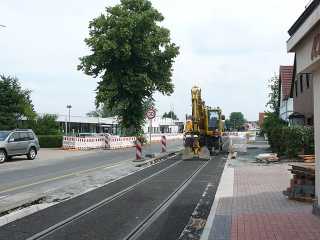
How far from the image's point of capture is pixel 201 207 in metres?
11.3

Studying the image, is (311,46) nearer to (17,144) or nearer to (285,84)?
(17,144)

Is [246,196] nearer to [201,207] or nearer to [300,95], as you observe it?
[201,207]

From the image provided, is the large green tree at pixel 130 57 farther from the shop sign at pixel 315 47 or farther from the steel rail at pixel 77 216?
the shop sign at pixel 315 47

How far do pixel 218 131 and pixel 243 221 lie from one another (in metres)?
24.5

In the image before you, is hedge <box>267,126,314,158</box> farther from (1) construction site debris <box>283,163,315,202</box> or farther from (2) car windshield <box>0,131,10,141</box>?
(2) car windshield <box>0,131,10,141</box>

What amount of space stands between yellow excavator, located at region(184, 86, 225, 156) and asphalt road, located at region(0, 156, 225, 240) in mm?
13248

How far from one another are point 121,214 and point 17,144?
19614 mm

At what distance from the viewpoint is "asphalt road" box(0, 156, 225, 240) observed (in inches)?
336

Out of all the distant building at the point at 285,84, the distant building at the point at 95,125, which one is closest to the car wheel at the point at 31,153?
the distant building at the point at 285,84

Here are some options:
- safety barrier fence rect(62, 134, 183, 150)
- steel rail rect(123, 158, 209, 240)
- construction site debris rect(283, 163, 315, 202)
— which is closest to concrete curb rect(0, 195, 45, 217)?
steel rail rect(123, 158, 209, 240)

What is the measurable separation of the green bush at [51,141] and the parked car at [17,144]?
14311 millimetres

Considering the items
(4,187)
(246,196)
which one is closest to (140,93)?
(4,187)

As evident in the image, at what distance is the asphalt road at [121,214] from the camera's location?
28.0 feet

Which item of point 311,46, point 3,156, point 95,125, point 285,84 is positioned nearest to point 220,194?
point 311,46
